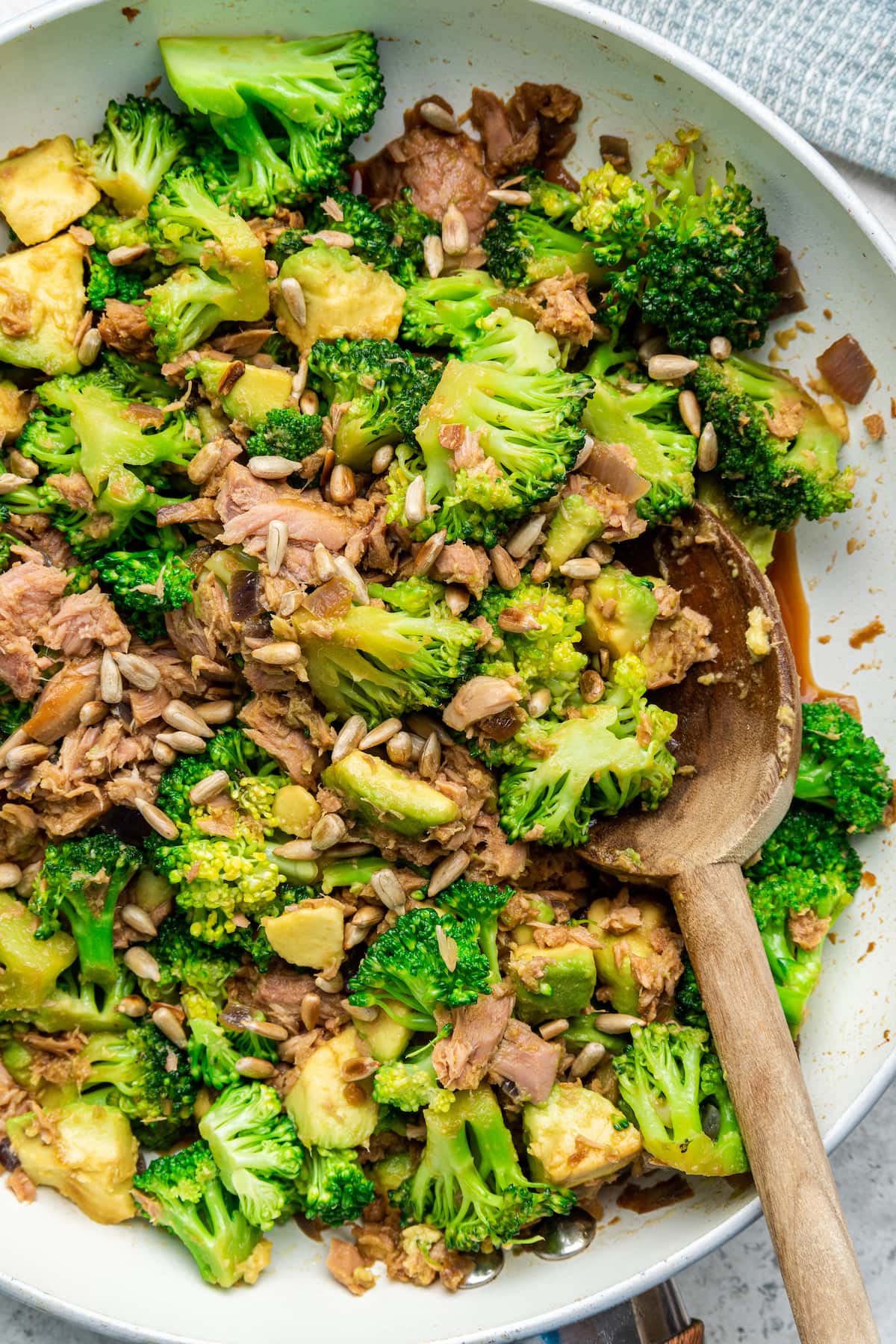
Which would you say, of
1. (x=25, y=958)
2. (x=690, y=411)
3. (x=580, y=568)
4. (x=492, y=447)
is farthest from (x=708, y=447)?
(x=25, y=958)

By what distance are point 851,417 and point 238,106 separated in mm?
2058

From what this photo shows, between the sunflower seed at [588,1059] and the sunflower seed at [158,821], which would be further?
the sunflower seed at [588,1059]

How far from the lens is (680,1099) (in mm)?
3053

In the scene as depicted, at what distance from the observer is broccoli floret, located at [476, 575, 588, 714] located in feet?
9.84

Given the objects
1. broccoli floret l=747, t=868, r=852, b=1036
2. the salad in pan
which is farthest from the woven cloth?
broccoli floret l=747, t=868, r=852, b=1036

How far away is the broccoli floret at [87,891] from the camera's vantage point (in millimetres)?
3061

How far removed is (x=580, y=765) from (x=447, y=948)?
2.08 feet

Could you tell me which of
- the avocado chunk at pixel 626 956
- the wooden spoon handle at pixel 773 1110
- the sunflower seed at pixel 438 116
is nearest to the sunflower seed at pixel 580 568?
the wooden spoon handle at pixel 773 1110

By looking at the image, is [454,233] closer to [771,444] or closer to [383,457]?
[383,457]

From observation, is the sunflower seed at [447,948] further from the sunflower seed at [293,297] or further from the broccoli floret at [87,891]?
the sunflower seed at [293,297]

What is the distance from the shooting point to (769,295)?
326cm

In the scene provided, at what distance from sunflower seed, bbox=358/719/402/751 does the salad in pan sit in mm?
33

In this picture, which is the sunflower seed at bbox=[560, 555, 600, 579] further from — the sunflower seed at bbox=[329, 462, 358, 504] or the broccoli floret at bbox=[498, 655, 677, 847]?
the sunflower seed at bbox=[329, 462, 358, 504]

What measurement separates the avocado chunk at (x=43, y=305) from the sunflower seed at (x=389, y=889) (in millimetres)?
1762
